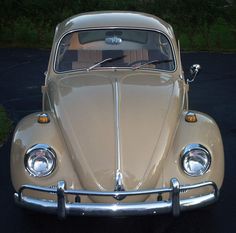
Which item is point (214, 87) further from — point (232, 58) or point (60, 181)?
point (60, 181)

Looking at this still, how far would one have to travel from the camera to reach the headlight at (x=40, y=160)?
13.2 feet

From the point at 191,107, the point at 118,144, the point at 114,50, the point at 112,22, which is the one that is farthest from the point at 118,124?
the point at 191,107

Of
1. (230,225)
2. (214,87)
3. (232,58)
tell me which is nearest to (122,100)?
(230,225)

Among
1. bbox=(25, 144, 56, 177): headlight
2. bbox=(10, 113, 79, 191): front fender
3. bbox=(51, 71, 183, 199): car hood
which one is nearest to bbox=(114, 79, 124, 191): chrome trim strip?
bbox=(51, 71, 183, 199): car hood

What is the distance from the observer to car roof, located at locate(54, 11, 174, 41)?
18.4 feet

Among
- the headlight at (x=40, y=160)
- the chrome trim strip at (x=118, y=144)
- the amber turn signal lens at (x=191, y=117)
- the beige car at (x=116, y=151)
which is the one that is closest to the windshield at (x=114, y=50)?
the beige car at (x=116, y=151)

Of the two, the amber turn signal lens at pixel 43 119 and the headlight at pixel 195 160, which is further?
the amber turn signal lens at pixel 43 119

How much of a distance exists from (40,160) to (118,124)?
698 millimetres

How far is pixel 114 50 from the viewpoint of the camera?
212 inches

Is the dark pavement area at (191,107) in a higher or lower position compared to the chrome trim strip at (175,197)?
lower

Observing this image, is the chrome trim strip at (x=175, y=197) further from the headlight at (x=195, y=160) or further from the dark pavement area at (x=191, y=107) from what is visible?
the dark pavement area at (x=191, y=107)

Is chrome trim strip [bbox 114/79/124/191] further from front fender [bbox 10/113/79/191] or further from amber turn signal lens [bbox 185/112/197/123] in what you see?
amber turn signal lens [bbox 185/112/197/123]

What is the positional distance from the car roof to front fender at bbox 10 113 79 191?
5.32 feet

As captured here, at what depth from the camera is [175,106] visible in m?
4.56
